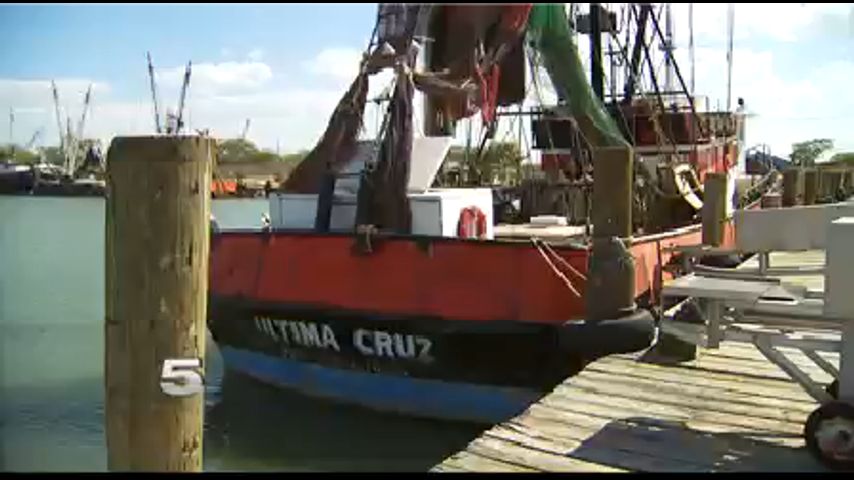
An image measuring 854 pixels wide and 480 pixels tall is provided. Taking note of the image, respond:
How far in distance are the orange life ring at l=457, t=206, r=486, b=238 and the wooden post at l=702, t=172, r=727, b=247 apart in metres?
2.78

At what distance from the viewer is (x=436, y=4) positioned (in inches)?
321

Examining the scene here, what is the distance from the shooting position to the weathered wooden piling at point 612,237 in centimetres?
660

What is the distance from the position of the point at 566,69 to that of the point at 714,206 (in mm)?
2169

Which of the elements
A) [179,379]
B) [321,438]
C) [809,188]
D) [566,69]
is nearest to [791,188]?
[809,188]

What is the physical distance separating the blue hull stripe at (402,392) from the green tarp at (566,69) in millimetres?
3348

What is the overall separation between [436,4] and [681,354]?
12.8 feet

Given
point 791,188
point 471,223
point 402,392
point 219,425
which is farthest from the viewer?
point 791,188

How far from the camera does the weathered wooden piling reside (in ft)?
21.7

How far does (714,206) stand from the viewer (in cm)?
953

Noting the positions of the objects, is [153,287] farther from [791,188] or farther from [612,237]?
[791,188]

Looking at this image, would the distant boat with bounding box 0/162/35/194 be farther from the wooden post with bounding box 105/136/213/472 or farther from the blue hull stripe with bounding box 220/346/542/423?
the wooden post with bounding box 105/136/213/472

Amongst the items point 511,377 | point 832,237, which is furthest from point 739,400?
point 511,377

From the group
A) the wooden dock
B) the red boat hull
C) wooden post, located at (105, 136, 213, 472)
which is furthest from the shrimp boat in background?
wooden post, located at (105, 136, 213, 472)

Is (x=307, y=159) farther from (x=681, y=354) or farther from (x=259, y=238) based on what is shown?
(x=681, y=354)
